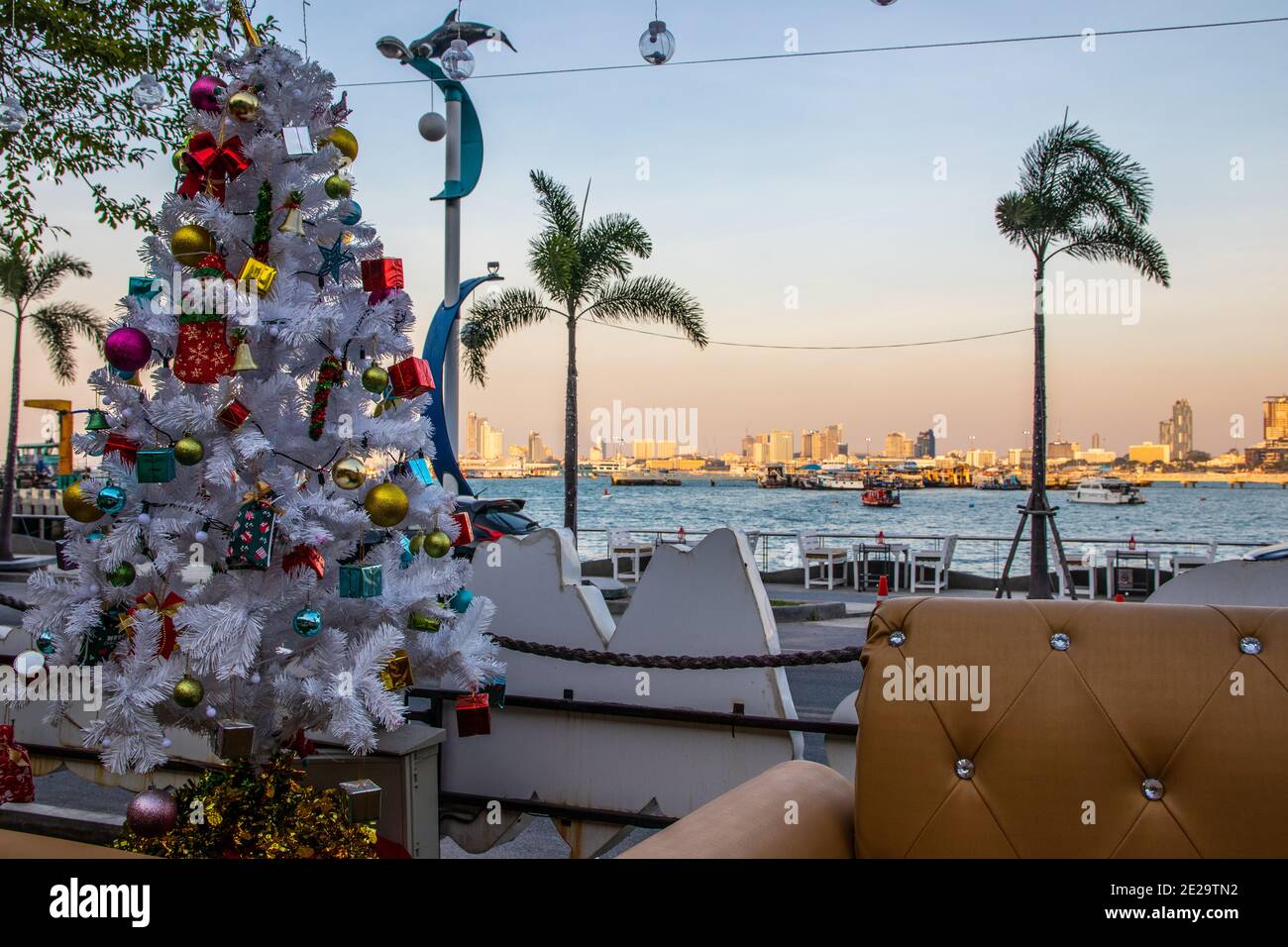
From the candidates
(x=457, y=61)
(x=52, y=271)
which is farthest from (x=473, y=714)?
(x=52, y=271)

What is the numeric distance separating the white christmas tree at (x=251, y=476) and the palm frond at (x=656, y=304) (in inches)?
592

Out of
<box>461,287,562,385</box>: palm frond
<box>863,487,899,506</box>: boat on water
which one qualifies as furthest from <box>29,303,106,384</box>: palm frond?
<box>863,487,899,506</box>: boat on water

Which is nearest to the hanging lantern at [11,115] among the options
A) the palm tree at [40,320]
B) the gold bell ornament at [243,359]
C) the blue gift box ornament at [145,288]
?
the blue gift box ornament at [145,288]

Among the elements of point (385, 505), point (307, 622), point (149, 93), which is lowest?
point (307, 622)

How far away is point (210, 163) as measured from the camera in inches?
106

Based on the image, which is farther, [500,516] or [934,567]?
[934,567]

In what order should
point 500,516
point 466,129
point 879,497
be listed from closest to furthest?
1. point 466,129
2. point 500,516
3. point 879,497

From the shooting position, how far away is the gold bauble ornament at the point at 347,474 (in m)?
2.64

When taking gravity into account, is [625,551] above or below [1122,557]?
below

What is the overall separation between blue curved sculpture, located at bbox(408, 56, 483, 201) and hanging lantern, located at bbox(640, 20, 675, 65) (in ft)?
4.03

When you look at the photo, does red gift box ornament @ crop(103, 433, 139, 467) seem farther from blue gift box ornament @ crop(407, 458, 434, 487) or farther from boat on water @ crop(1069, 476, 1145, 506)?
boat on water @ crop(1069, 476, 1145, 506)

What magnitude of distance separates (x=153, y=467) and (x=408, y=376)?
73 cm

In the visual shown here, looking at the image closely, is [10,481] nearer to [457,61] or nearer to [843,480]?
[457,61]
